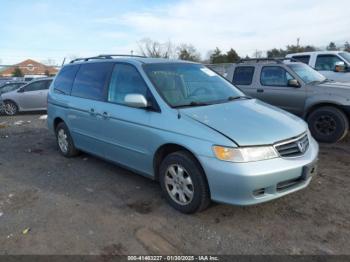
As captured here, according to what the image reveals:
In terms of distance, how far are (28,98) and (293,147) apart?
12324mm

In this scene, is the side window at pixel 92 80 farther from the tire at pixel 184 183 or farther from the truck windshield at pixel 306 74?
the truck windshield at pixel 306 74

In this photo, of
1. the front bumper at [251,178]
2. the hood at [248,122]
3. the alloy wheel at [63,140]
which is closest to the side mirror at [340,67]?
the hood at [248,122]

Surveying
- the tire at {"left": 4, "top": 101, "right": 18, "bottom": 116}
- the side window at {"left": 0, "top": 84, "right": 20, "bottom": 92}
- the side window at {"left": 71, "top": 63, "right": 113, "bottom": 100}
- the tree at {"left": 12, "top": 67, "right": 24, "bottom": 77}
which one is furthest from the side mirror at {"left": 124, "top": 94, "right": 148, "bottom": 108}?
the tree at {"left": 12, "top": 67, "right": 24, "bottom": 77}

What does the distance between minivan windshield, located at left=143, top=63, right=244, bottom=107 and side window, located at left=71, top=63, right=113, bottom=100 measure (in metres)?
0.85

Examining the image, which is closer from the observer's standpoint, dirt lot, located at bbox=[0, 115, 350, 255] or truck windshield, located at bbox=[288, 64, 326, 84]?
dirt lot, located at bbox=[0, 115, 350, 255]

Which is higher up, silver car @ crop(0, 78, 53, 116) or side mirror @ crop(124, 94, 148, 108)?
side mirror @ crop(124, 94, 148, 108)

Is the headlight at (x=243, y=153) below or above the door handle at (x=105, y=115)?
below

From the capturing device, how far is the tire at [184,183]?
11.3ft

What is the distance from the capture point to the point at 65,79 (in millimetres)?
6008

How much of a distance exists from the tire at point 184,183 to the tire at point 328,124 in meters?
4.17

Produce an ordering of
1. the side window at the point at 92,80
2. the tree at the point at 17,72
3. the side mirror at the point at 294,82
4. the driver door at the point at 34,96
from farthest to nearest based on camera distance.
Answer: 1. the tree at the point at 17,72
2. the driver door at the point at 34,96
3. the side mirror at the point at 294,82
4. the side window at the point at 92,80

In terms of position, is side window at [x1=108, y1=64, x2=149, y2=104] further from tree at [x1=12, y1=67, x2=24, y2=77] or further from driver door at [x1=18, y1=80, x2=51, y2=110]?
tree at [x1=12, y1=67, x2=24, y2=77]

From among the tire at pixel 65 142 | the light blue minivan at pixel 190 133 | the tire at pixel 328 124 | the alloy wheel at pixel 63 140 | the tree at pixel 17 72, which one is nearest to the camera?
the light blue minivan at pixel 190 133

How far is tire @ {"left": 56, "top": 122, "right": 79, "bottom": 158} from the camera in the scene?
5902 millimetres
